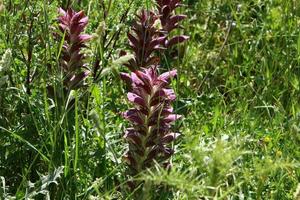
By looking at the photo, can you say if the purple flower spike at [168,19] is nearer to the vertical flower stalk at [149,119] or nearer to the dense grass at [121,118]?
the dense grass at [121,118]

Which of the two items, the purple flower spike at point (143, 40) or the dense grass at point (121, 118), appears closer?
the dense grass at point (121, 118)

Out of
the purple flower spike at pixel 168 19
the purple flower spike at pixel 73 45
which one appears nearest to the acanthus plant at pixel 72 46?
the purple flower spike at pixel 73 45

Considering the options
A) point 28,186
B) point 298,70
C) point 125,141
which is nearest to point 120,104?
point 125,141

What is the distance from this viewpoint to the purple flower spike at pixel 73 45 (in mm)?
2607

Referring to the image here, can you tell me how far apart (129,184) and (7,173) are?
0.47m

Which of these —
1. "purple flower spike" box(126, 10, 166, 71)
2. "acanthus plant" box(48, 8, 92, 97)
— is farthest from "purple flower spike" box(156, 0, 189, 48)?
"acanthus plant" box(48, 8, 92, 97)

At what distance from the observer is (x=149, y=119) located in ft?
7.63

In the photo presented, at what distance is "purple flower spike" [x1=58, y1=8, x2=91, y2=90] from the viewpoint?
2.61 m

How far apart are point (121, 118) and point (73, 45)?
35 cm

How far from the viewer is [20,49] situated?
276 centimetres

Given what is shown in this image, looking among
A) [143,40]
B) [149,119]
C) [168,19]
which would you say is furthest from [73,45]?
[168,19]

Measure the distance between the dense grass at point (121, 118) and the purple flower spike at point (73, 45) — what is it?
4 cm

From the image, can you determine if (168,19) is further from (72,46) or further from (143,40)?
(72,46)

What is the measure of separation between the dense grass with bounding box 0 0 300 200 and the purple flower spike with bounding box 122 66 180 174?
0.27 feet
